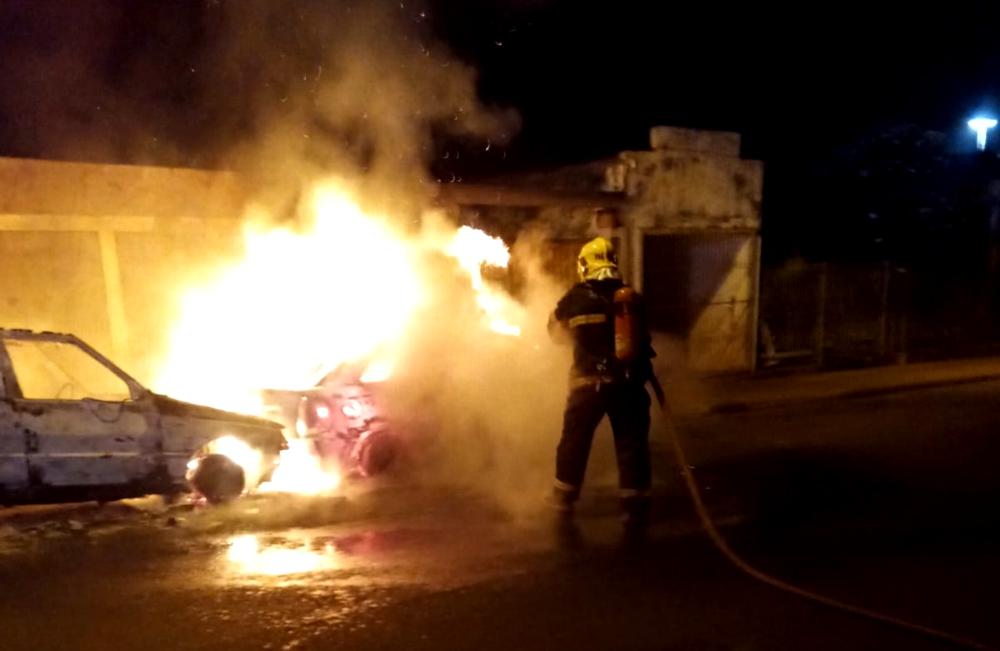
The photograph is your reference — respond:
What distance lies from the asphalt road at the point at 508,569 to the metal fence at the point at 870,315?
23.2 ft

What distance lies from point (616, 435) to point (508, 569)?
5.18 ft

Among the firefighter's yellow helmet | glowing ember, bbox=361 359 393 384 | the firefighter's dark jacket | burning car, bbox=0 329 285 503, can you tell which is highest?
the firefighter's yellow helmet

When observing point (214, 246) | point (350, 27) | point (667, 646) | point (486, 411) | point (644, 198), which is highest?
point (350, 27)

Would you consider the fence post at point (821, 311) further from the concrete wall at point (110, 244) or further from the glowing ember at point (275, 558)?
the glowing ember at point (275, 558)

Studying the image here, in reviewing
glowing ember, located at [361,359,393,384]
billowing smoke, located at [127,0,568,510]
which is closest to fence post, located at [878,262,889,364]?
billowing smoke, located at [127,0,568,510]

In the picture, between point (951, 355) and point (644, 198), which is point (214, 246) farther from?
point (951, 355)

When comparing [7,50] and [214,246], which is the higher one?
[7,50]

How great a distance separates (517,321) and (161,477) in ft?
17.3

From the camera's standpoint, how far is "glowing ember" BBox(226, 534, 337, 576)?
5234 millimetres

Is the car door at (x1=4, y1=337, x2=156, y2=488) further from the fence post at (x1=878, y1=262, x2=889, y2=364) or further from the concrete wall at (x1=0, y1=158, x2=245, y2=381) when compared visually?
the fence post at (x1=878, y1=262, x2=889, y2=364)

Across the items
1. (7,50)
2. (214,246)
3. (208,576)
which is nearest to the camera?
(208,576)

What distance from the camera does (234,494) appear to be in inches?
262

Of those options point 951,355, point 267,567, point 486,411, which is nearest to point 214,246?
point 486,411

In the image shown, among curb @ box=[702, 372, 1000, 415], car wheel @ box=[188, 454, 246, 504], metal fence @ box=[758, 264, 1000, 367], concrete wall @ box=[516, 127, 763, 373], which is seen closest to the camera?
car wheel @ box=[188, 454, 246, 504]
